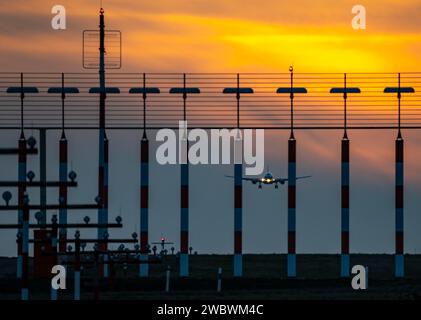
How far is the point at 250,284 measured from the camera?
263 ft

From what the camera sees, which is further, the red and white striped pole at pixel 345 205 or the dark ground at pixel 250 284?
the red and white striped pole at pixel 345 205

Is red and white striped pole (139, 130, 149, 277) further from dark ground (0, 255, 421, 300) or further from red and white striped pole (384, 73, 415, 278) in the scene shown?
red and white striped pole (384, 73, 415, 278)

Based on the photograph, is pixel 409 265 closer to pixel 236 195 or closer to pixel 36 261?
pixel 236 195

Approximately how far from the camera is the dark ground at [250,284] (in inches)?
2837

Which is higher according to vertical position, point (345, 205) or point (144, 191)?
point (144, 191)

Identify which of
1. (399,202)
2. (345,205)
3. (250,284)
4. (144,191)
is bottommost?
(250,284)

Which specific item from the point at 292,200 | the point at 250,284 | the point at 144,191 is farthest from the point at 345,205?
the point at 144,191

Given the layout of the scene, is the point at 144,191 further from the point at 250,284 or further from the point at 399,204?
the point at 399,204

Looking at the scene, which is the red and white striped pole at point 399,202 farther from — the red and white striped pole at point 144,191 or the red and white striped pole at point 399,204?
the red and white striped pole at point 144,191

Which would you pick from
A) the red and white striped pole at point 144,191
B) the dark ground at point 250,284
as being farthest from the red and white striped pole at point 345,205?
the red and white striped pole at point 144,191

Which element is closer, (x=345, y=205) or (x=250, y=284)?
(x=250, y=284)
